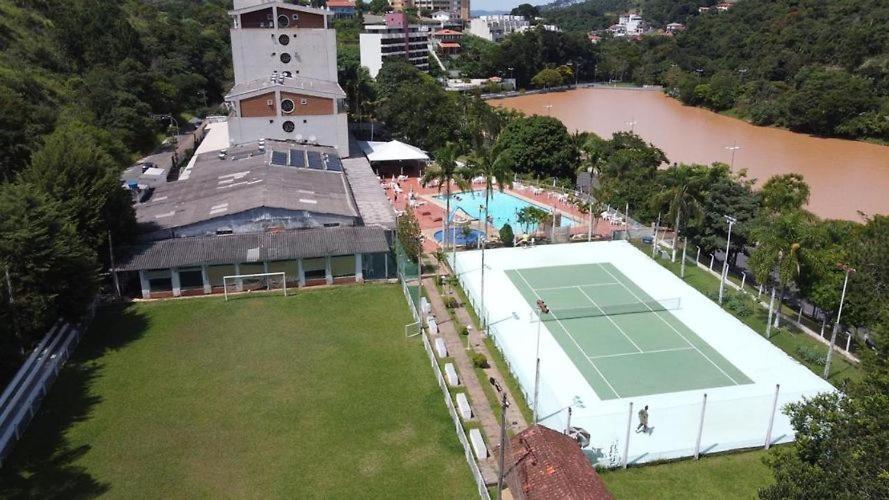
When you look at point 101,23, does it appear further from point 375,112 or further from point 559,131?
point 559,131

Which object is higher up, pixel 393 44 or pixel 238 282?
pixel 393 44

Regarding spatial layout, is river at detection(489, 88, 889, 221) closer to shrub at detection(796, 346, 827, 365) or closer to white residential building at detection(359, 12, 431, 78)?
white residential building at detection(359, 12, 431, 78)

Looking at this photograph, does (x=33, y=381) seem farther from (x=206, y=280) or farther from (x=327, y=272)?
(x=327, y=272)

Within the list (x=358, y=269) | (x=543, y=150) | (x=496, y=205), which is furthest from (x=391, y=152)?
(x=358, y=269)

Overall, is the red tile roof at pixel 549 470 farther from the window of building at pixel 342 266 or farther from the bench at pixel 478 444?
the window of building at pixel 342 266

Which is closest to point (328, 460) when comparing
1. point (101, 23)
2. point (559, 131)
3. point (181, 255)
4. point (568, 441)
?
point (568, 441)

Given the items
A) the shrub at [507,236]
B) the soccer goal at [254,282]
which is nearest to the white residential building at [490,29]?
the shrub at [507,236]
